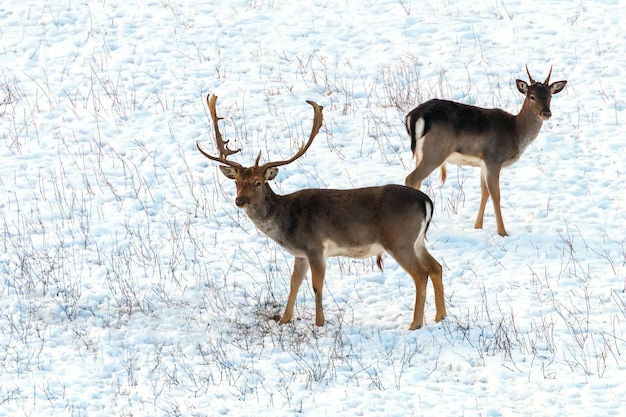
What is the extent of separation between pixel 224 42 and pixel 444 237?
6.58m

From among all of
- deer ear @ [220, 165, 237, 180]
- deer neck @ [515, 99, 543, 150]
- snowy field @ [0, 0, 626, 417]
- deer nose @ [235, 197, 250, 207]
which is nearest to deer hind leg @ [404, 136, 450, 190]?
snowy field @ [0, 0, 626, 417]

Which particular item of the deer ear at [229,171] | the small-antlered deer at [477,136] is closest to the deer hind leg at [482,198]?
the small-antlered deer at [477,136]

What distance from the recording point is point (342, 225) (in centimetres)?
918

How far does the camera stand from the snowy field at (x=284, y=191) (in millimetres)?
7945

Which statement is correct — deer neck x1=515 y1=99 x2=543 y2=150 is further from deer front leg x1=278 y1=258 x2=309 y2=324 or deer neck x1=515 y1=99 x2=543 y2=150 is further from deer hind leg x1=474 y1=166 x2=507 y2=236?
deer front leg x1=278 y1=258 x2=309 y2=324

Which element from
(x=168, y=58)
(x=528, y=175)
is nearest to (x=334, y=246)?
(x=528, y=175)

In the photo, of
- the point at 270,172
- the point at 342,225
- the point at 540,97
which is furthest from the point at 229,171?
the point at 540,97

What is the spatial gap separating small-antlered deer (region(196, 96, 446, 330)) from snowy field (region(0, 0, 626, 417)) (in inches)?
17.7

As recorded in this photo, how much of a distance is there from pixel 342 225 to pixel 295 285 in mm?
728

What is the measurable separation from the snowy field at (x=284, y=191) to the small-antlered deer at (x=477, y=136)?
57 cm

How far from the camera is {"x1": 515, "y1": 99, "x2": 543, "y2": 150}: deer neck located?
12000mm

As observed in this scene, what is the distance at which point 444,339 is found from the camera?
28.6 ft

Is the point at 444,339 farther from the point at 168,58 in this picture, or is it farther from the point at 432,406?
the point at 168,58

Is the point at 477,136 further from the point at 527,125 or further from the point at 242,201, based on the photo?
the point at 242,201
